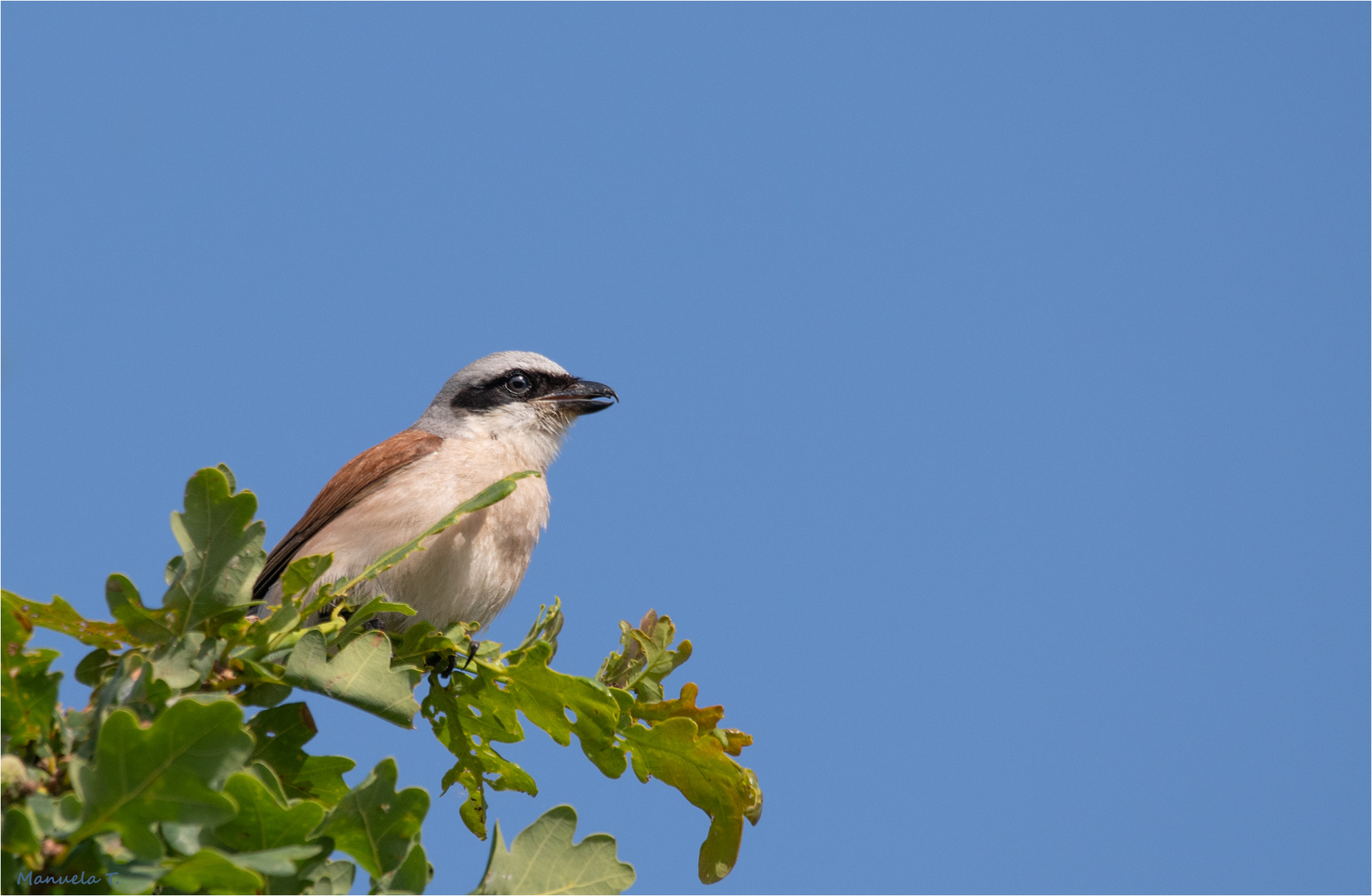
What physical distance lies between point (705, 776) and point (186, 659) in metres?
1.13

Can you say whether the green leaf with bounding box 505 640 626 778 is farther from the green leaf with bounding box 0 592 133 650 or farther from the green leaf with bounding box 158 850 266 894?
the green leaf with bounding box 158 850 266 894

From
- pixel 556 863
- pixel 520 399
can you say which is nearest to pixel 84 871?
pixel 556 863

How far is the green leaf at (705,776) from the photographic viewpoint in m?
2.51

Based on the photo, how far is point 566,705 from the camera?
8.16ft

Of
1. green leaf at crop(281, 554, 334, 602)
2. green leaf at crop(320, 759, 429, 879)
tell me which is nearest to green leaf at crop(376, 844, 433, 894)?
green leaf at crop(320, 759, 429, 879)

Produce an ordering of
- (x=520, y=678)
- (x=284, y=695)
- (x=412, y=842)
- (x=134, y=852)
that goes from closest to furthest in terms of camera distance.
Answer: (x=134, y=852) → (x=412, y=842) → (x=284, y=695) → (x=520, y=678)

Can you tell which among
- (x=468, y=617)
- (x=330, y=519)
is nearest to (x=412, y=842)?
(x=468, y=617)

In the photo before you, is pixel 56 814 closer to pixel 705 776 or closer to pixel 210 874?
pixel 210 874

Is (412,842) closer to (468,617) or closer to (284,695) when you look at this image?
(284,695)

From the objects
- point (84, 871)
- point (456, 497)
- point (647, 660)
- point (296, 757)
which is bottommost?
point (84, 871)

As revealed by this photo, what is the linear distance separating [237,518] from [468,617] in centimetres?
239

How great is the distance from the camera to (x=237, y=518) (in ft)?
6.15

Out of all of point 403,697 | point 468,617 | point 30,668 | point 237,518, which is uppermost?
point 468,617

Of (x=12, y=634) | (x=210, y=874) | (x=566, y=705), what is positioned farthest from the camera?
(x=566, y=705)
